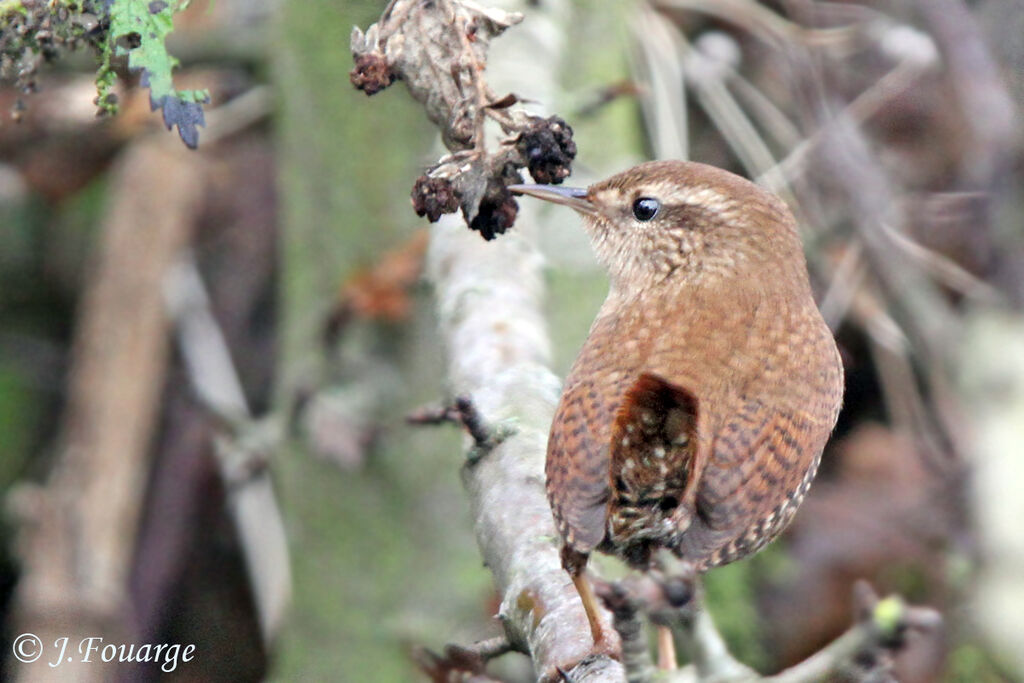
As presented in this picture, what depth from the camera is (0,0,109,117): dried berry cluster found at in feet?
5.95

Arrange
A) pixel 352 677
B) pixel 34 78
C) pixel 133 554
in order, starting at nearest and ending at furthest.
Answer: pixel 34 78
pixel 352 677
pixel 133 554

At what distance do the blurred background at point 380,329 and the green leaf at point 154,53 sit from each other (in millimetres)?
1930

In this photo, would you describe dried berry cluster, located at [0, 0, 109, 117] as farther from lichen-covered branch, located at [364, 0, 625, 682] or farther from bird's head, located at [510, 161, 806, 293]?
bird's head, located at [510, 161, 806, 293]

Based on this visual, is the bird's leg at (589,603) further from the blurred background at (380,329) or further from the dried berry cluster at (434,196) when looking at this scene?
the blurred background at (380,329)

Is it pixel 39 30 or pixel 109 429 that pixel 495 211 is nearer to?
pixel 39 30

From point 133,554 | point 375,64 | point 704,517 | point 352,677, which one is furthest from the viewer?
point 133,554

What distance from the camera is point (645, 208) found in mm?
2852

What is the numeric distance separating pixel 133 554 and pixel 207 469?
0.55 metres

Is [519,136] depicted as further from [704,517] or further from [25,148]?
[25,148]

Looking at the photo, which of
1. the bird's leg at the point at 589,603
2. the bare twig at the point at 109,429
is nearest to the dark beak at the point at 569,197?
the bird's leg at the point at 589,603

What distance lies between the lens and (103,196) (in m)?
5.83

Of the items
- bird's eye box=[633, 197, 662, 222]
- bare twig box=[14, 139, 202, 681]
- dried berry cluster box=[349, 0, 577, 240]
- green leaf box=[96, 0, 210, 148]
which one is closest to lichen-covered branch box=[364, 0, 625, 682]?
dried berry cluster box=[349, 0, 577, 240]

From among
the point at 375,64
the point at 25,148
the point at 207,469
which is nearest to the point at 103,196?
the point at 25,148

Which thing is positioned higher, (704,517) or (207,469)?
(207,469)
